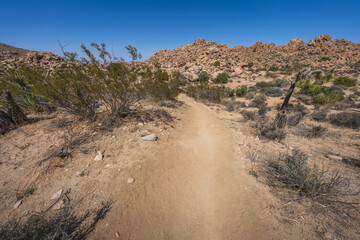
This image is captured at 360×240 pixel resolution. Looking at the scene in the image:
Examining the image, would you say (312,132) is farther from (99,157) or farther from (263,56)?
(263,56)

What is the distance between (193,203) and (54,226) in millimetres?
2545

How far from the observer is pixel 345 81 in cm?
1438

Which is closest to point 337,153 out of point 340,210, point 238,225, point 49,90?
point 340,210

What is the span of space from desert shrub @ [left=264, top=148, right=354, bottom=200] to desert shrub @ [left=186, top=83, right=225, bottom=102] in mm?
9705

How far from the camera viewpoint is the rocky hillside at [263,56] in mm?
26650

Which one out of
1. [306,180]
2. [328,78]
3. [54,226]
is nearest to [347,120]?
[306,180]

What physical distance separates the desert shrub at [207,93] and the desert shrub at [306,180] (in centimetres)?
971

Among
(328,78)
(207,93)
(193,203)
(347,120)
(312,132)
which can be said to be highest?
(328,78)

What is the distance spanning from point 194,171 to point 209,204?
961 millimetres

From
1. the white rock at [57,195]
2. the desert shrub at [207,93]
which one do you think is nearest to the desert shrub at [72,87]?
the white rock at [57,195]

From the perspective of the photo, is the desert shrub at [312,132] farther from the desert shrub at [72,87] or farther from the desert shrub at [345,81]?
the desert shrub at [345,81]

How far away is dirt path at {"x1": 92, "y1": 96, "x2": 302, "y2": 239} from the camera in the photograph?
2.30 meters

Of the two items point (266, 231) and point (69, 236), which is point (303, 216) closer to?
point (266, 231)

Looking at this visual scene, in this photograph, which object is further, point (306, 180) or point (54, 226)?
point (306, 180)
